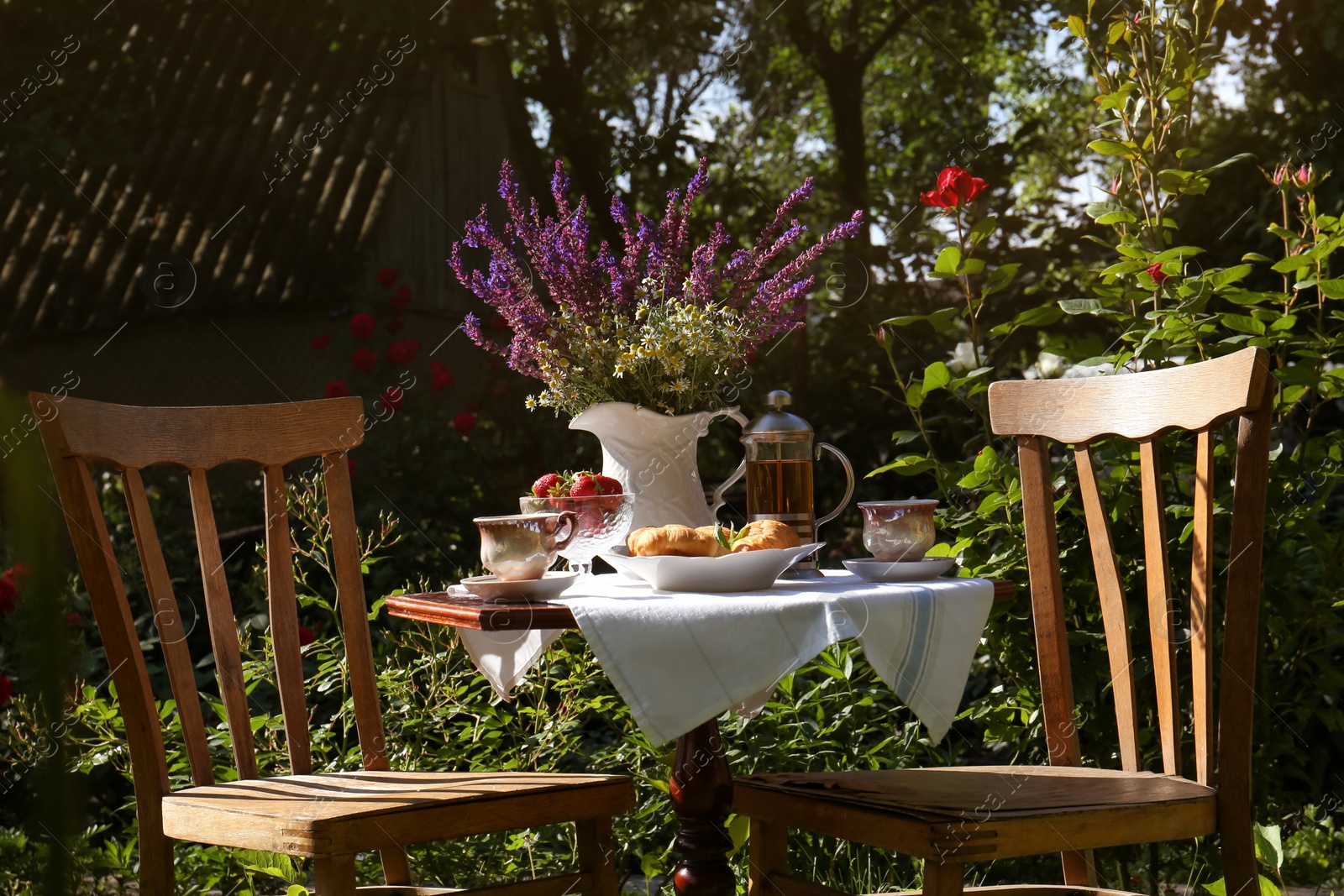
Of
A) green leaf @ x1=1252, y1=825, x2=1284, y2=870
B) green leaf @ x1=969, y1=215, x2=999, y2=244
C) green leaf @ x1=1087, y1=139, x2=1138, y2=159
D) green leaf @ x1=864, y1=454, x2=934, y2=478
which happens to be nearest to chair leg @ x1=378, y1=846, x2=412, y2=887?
green leaf @ x1=864, y1=454, x2=934, y2=478

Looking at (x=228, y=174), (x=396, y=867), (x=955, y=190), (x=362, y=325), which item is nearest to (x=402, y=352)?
(x=362, y=325)

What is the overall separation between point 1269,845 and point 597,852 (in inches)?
50.8

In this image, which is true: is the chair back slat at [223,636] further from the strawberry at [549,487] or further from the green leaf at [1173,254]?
the green leaf at [1173,254]

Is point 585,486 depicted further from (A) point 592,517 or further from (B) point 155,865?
(B) point 155,865

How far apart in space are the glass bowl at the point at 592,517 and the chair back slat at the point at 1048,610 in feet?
2.23

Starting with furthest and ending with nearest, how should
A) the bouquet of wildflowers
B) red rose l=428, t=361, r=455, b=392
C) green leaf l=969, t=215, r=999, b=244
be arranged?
red rose l=428, t=361, r=455, b=392
green leaf l=969, t=215, r=999, b=244
the bouquet of wildflowers

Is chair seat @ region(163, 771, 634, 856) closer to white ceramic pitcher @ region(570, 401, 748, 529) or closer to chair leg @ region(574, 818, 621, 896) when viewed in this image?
chair leg @ region(574, 818, 621, 896)

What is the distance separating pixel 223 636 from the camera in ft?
6.43

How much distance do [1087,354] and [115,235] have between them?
19.2 ft

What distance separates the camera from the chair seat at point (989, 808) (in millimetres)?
1523

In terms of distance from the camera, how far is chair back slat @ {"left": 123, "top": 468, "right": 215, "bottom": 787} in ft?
6.05

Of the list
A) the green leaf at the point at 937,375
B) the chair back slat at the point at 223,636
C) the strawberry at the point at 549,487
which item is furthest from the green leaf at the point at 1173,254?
the chair back slat at the point at 223,636

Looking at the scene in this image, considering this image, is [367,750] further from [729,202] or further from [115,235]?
[729,202]

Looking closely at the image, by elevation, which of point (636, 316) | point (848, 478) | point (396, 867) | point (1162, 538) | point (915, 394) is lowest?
point (396, 867)
